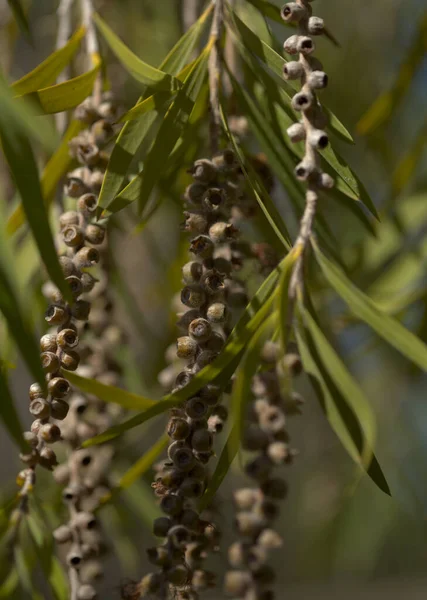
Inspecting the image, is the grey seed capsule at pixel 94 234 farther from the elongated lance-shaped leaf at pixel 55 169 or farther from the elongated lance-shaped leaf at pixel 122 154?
the elongated lance-shaped leaf at pixel 55 169

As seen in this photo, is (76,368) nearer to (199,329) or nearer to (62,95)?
(199,329)

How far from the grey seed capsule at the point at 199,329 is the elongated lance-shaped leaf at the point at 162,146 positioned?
3.3 inches

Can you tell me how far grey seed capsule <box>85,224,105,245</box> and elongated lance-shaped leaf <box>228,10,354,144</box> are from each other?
141 mm

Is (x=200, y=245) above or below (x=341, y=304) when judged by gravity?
above

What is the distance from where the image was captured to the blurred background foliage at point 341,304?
0.82 metres

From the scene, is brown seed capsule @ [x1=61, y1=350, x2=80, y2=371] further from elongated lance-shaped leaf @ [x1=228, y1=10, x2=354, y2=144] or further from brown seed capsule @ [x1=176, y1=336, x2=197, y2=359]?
elongated lance-shaped leaf @ [x1=228, y1=10, x2=354, y2=144]

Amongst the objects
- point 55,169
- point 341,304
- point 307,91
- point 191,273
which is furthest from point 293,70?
point 341,304

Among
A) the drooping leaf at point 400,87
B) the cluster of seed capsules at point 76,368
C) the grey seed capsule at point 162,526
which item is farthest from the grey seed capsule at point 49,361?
the drooping leaf at point 400,87

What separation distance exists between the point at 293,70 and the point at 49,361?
203mm

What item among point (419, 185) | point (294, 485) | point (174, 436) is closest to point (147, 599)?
point (174, 436)

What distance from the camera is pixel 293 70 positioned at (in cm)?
43

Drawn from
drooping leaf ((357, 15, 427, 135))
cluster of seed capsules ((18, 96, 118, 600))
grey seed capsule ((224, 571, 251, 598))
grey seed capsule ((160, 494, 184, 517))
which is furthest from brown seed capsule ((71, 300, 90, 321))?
drooping leaf ((357, 15, 427, 135))

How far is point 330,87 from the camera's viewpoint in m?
1.33

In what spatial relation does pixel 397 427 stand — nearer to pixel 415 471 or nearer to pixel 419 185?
pixel 415 471
